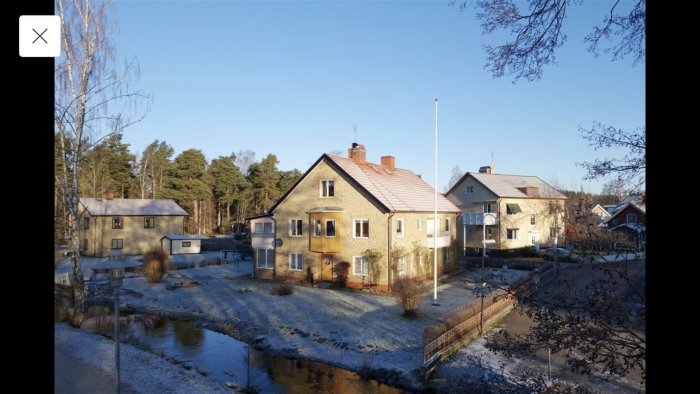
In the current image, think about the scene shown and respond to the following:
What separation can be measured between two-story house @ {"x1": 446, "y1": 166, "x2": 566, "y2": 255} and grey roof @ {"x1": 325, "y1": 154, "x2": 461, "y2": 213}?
475 inches

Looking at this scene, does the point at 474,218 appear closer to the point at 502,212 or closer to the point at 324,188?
the point at 502,212

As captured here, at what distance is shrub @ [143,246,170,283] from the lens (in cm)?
3097

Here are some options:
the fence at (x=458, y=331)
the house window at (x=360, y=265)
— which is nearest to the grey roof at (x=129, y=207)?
the house window at (x=360, y=265)

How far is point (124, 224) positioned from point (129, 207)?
218 cm

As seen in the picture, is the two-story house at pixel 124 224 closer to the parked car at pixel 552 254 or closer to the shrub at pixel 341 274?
the shrub at pixel 341 274

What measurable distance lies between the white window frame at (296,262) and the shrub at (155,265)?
992cm

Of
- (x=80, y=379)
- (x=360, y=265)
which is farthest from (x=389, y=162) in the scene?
(x=80, y=379)

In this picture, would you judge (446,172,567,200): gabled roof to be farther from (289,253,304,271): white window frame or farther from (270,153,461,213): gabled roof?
(289,253,304,271): white window frame

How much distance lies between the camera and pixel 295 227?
1235 inches

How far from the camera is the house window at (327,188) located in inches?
1179

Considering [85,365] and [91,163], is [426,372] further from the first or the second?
[91,163]

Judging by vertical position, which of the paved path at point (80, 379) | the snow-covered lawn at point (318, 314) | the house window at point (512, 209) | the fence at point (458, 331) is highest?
the house window at point (512, 209)
